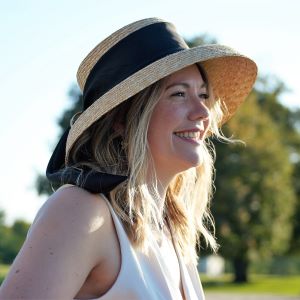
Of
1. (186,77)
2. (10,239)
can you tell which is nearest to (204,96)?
(186,77)

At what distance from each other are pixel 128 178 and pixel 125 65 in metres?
0.44

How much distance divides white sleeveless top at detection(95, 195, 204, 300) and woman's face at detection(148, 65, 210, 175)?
328mm

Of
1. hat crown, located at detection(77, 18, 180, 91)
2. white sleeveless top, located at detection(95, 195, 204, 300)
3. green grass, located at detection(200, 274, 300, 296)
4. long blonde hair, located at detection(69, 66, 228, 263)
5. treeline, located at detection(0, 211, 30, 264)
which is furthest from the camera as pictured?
treeline, located at detection(0, 211, 30, 264)

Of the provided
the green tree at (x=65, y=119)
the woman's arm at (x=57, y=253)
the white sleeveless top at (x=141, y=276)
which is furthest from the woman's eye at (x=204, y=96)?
the green tree at (x=65, y=119)

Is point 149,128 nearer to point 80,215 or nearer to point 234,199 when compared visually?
point 80,215

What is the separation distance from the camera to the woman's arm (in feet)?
6.79

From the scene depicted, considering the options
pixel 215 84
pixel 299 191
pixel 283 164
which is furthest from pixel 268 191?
pixel 215 84

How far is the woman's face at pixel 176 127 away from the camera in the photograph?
8.97 ft

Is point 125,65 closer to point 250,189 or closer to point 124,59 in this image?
point 124,59

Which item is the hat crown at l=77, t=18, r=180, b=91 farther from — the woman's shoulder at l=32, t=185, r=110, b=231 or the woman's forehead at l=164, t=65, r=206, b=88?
the woman's shoulder at l=32, t=185, r=110, b=231

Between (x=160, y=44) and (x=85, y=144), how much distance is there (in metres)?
0.48

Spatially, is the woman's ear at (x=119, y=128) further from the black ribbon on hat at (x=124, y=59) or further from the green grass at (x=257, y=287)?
the green grass at (x=257, y=287)

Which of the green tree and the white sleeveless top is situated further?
the green tree

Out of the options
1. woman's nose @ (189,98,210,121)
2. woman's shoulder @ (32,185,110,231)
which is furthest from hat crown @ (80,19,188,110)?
woman's shoulder @ (32,185,110,231)
